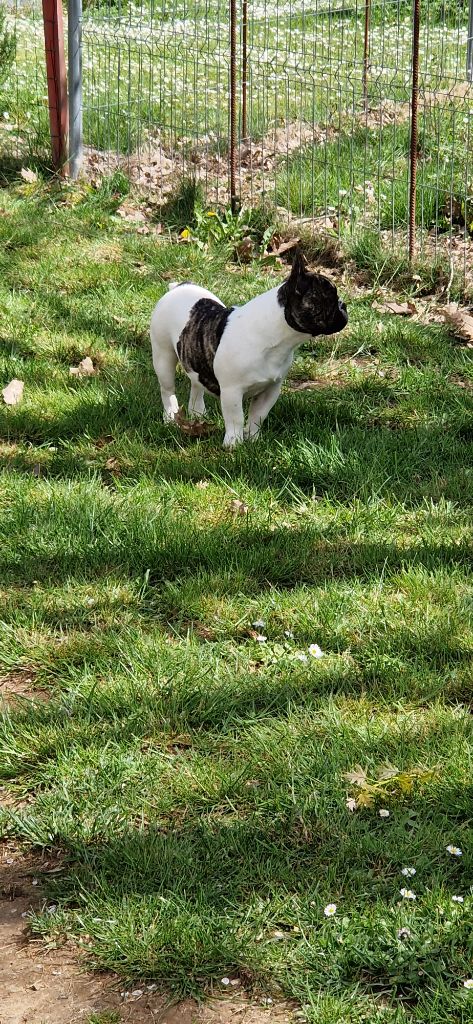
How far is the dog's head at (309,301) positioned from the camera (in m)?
4.66

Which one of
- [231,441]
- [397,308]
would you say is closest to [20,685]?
[231,441]

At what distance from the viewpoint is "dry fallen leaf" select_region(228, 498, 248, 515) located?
4.51m

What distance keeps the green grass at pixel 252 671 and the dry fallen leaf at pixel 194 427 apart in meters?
0.05

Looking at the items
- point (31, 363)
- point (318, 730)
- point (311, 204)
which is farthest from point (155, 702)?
point (311, 204)

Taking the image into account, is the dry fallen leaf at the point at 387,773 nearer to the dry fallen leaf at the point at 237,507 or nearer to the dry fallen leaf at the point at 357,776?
the dry fallen leaf at the point at 357,776

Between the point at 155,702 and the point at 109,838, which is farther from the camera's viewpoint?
the point at 155,702

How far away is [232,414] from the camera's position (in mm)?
4914

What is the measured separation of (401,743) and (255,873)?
0.61 meters

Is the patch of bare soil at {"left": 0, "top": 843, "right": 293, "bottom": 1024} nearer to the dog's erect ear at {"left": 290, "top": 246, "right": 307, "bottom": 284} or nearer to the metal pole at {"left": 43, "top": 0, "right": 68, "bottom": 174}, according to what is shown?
the dog's erect ear at {"left": 290, "top": 246, "right": 307, "bottom": 284}

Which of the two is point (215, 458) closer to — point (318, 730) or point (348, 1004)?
point (318, 730)

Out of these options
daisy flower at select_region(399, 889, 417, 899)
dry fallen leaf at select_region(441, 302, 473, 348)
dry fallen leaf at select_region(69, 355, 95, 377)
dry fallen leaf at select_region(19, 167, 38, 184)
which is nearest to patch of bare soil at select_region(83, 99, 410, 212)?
dry fallen leaf at select_region(19, 167, 38, 184)

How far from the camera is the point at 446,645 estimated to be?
3.66m

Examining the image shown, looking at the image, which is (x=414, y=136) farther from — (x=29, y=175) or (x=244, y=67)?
(x=29, y=175)

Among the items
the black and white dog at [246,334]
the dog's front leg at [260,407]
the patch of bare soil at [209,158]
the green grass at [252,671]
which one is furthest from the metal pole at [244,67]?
the dog's front leg at [260,407]
